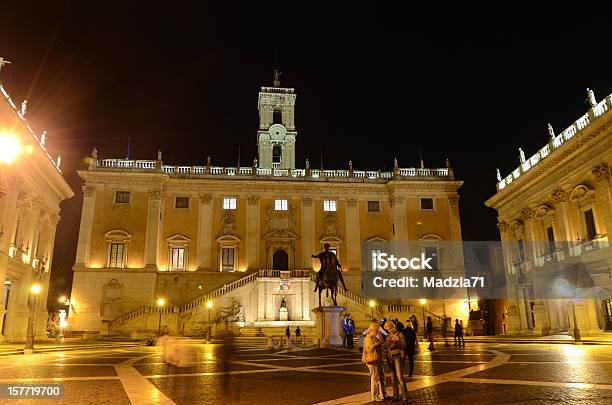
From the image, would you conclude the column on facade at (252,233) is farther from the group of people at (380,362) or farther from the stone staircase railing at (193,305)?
the group of people at (380,362)

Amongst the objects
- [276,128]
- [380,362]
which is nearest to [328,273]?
[380,362]

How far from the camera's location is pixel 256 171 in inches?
1770

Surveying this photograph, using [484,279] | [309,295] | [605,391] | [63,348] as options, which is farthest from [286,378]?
[484,279]

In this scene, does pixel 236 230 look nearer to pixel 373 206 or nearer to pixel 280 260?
pixel 280 260

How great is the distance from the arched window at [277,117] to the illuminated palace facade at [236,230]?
32.2 ft

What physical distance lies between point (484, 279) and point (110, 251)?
A: 3634 centimetres

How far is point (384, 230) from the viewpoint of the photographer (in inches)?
1775

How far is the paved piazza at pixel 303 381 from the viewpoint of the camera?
340 inches

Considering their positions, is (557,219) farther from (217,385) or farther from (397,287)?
(217,385)

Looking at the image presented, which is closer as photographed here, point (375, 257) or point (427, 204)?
point (375, 257)

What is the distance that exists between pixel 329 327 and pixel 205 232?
24047 mm

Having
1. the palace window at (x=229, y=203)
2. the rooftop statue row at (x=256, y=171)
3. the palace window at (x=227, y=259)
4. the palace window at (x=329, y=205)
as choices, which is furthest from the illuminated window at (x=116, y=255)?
the palace window at (x=329, y=205)

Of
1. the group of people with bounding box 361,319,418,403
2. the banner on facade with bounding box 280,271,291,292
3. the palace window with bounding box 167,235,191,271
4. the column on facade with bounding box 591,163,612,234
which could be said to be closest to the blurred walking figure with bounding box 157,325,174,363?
the group of people with bounding box 361,319,418,403

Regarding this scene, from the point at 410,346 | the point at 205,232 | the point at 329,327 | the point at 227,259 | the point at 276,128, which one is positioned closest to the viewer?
the point at 410,346
